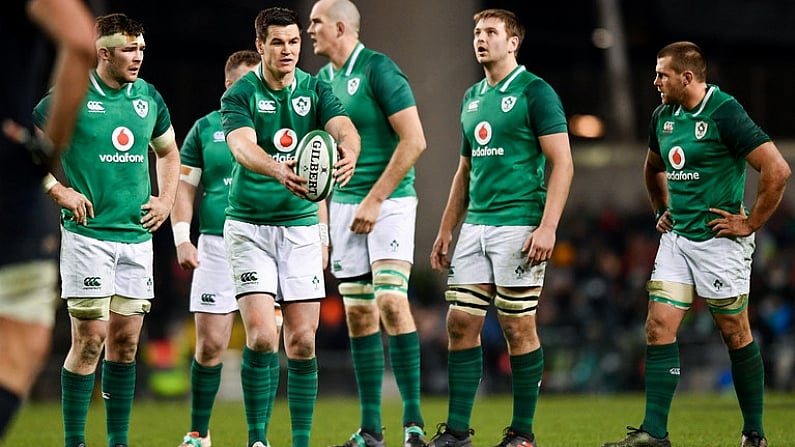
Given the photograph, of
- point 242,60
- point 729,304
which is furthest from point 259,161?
point 729,304

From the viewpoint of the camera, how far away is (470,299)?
265 inches

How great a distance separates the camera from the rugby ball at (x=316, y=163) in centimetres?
595

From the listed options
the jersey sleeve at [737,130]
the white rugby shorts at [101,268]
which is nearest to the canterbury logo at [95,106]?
the white rugby shorts at [101,268]

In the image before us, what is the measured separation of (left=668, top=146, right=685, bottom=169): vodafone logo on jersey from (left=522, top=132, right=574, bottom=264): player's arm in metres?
0.69

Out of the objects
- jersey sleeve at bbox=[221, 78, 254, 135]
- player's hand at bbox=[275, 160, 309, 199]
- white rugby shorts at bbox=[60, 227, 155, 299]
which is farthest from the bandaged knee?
white rugby shorts at bbox=[60, 227, 155, 299]

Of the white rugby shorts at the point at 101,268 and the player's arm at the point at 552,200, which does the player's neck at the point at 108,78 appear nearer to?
the white rugby shorts at the point at 101,268

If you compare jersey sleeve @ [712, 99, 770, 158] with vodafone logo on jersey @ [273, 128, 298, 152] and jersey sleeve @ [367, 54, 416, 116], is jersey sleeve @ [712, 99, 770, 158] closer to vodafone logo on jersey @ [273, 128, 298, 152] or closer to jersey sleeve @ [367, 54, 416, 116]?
jersey sleeve @ [367, 54, 416, 116]

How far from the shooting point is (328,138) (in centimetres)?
603

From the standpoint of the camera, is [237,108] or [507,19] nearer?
[237,108]

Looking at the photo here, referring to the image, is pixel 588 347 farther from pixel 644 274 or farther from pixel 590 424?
pixel 590 424

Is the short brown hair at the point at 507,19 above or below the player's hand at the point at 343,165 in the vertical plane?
above

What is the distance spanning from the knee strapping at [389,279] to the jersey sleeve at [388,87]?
0.92 metres

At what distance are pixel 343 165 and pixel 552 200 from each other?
1268 mm

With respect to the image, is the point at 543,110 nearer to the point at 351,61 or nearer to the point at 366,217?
the point at 366,217
